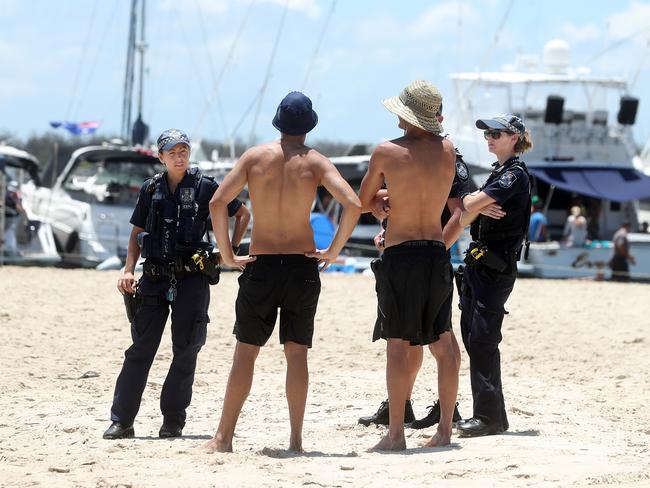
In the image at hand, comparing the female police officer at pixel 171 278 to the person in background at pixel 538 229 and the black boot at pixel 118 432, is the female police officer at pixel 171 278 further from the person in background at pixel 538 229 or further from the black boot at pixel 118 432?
the person in background at pixel 538 229

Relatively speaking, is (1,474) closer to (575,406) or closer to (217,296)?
(575,406)

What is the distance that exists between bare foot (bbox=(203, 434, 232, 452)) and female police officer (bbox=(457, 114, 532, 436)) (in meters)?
1.32

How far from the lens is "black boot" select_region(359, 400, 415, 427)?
6.97 metres

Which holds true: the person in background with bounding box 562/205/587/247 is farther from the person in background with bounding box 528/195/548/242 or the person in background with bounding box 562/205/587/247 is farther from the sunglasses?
the sunglasses

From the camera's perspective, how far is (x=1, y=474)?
17.8ft

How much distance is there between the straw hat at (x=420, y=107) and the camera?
6121mm

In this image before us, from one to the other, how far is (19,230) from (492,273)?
15.1m

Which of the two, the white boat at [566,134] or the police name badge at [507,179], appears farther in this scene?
the white boat at [566,134]

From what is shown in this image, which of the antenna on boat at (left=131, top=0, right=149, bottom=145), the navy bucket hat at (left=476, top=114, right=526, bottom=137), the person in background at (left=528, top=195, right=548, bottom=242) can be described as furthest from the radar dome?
the navy bucket hat at (left=476, top=114, right=526, bottom=137)

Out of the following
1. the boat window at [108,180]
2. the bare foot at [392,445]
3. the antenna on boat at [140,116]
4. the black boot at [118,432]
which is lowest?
the black boot at [118,432]

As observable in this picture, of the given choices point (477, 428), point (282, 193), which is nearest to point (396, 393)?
point (477, 428)

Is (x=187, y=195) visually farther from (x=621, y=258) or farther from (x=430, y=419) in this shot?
(x=621, y=258)

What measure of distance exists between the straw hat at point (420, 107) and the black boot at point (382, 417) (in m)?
1.70

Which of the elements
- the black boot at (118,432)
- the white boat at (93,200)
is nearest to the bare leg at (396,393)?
the black boot at (118,432)
